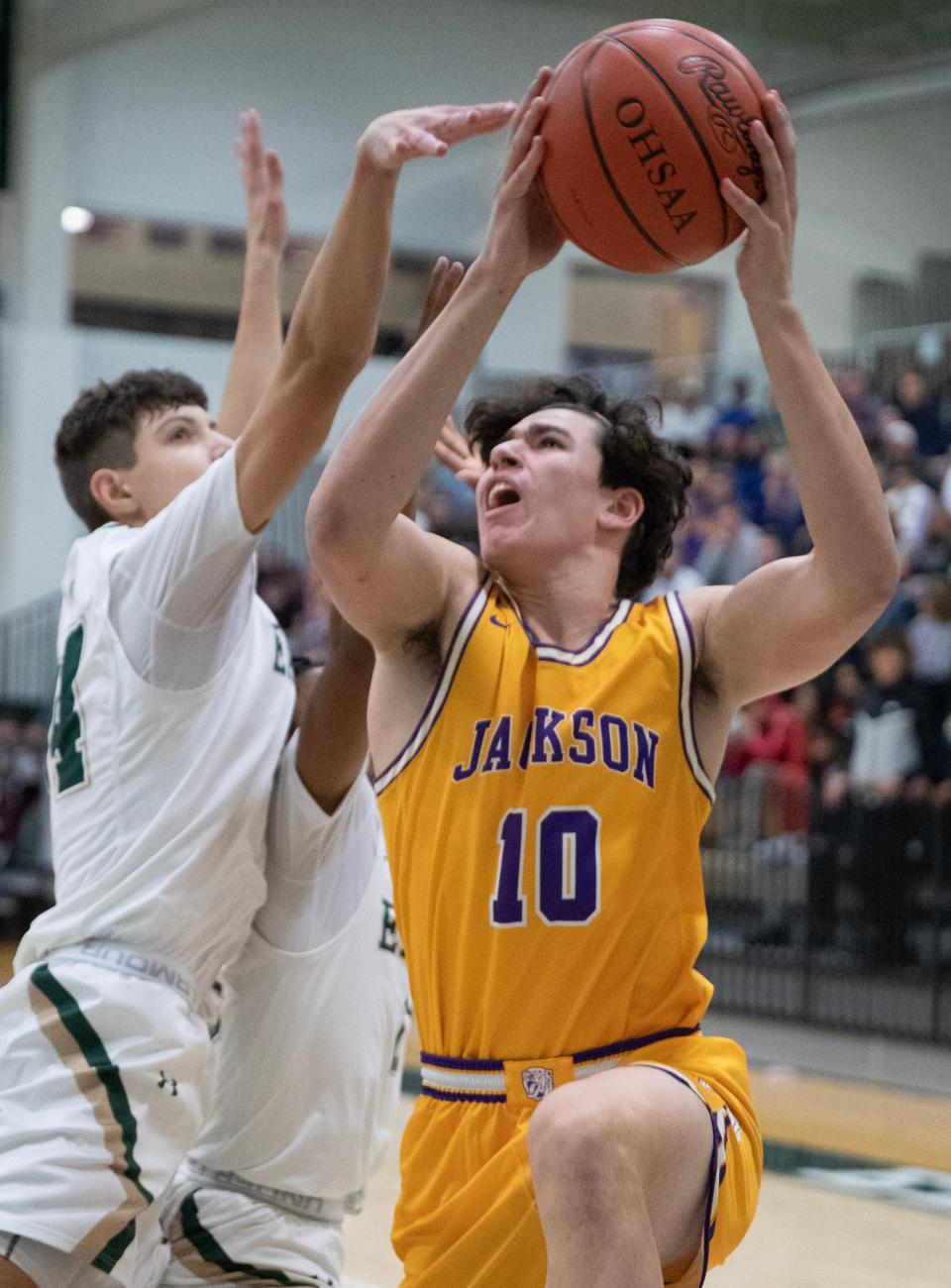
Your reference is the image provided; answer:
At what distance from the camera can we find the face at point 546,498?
321cm

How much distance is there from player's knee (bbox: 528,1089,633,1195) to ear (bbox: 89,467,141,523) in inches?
69.8

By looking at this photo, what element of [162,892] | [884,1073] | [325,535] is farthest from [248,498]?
[884,1073]

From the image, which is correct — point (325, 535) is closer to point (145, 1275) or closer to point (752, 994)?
point (145, 1275)

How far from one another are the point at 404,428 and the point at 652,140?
69 cm

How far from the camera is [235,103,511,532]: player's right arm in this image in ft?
9.55

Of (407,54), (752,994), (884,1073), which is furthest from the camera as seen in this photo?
(407,54)

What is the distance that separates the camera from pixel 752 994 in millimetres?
10070

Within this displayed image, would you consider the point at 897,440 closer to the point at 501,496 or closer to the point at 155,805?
the point at 501,496

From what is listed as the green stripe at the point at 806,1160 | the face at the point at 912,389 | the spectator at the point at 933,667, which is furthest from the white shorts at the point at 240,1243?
the face at the point at 912,389

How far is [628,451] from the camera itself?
3381 millimetres

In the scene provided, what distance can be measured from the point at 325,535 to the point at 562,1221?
3.73 feet

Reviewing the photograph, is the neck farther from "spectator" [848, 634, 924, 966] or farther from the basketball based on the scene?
"spectator" [848, 634, 924, 966]

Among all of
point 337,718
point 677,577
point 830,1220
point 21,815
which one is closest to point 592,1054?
point 337,718

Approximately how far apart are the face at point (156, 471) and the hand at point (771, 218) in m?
1.45
